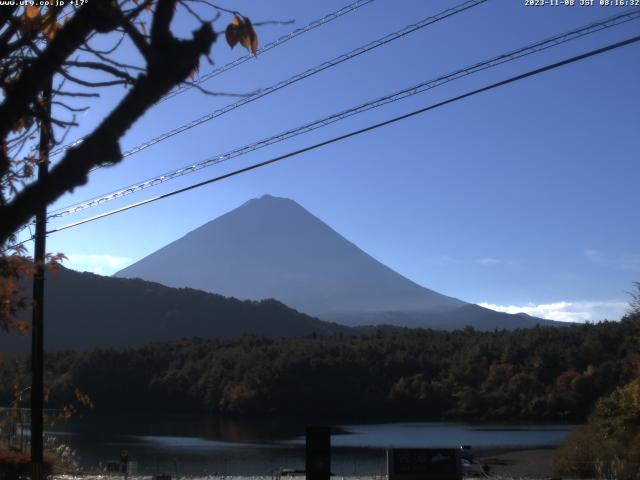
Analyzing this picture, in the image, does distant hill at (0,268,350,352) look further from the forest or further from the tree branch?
the tree branch

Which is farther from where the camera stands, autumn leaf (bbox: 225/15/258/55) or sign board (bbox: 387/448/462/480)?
sign board (bbox: 387/448/462/480)

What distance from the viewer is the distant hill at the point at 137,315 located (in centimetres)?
8950

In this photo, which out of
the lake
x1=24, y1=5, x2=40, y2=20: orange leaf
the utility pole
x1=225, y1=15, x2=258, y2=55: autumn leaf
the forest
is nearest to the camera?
x1=225, y1=15, x2=258, y2=55: autumn leaf

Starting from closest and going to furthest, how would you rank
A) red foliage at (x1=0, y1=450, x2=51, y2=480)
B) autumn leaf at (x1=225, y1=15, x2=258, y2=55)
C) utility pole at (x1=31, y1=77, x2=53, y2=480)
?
autumn leaf at (x1=225, y1=15, x2=258, y2=55), utility pole at (x1=31, y1=77, x2=53, y2=480), red foliage at (x1=0, y1=450, x2=51, y2=480)

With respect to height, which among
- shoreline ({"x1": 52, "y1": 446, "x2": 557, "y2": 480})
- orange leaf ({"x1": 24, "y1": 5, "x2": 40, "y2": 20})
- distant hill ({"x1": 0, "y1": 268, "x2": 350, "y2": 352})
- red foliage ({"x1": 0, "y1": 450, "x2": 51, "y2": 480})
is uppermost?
orange leaf ({"x1": 24, "y1": 5, "x2": 40, "y2": 20})

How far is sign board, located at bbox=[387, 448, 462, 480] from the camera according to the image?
15539 millimetres

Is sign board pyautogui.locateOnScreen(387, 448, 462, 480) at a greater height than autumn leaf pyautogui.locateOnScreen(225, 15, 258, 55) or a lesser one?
lesser

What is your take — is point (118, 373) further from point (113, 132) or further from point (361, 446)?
point (113, 132)

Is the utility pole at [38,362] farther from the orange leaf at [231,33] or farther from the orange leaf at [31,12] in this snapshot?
the orange leaf at [231,33]

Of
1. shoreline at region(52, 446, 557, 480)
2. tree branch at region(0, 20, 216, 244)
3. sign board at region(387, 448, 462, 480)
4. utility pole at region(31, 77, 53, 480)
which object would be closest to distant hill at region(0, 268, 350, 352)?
shoreline at region(52, 446, 557, 480)

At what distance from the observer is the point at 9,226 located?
3.69 m

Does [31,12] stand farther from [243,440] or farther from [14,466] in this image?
[243,440]

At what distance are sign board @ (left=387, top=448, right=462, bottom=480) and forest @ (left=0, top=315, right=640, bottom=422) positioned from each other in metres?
44.1

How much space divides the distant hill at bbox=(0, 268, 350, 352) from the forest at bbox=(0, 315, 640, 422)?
20741mm
